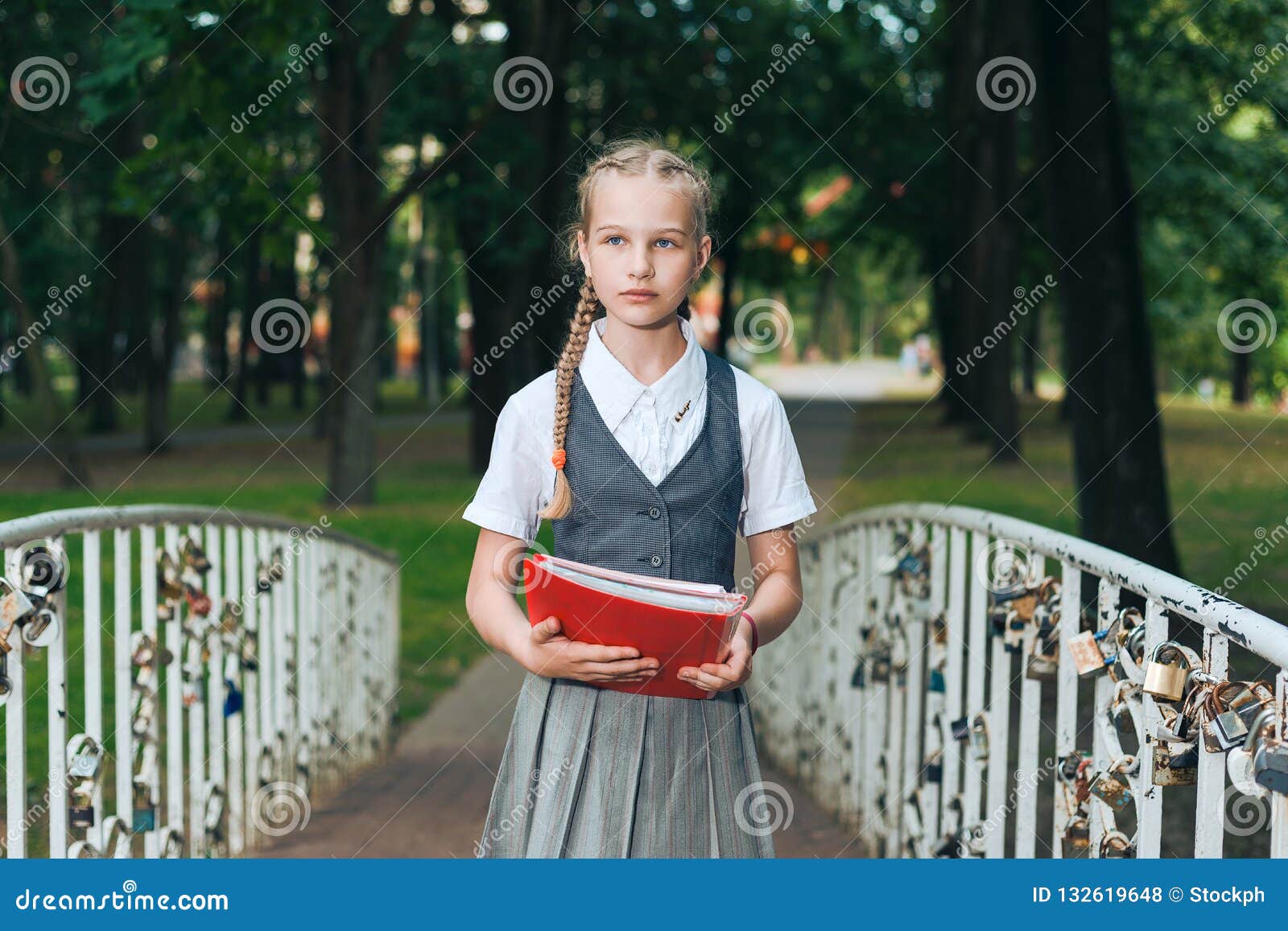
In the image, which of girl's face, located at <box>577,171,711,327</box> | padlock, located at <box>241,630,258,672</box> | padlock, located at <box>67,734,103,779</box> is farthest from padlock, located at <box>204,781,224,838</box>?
girl's face, located at <box>577,171,711,327</box>

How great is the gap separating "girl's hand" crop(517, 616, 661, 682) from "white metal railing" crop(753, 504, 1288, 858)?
2.42ft

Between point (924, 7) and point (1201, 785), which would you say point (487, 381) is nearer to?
point (924, 7)

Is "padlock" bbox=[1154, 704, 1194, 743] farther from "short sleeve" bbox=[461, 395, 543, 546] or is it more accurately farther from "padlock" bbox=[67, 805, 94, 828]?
"padlock" bbox=[67, 805, 94, 828]

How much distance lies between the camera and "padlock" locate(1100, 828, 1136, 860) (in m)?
2.43

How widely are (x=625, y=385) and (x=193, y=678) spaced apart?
77.5 inches

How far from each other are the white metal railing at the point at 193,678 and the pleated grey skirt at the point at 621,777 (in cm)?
91

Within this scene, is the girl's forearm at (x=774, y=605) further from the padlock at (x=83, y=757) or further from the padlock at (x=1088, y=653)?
the padlock at (x=83, y=757)

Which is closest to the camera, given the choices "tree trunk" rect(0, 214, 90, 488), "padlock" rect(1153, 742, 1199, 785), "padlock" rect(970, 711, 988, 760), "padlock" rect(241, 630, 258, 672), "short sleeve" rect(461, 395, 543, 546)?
"padlock" rect(1153, 742, 1199, 785)

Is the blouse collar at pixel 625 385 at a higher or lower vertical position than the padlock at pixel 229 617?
higher

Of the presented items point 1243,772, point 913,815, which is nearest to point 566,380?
point 1243,772

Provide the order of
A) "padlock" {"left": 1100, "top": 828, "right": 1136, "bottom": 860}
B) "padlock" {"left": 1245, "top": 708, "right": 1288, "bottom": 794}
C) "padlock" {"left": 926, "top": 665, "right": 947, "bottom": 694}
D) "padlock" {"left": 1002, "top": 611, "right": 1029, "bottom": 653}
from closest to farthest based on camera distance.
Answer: "padlock" {"left": 1245, "top": 708, "right": 1288, "bottom": 794}, "padlock" {"left": 1100, "top": 828, "right": 1136, "bottom": 860}, "padlock" {"left": 1002, "top": 611, "right": 1029, "bottom": 653}, "padlock" {"left": 926, "top": 665, "right": 947, "bottom": 694}

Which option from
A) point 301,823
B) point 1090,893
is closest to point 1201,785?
point 1090,893

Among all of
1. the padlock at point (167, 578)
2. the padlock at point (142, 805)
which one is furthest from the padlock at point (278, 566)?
the padlock at point (142, 805)

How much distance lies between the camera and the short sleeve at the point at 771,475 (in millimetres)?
2354
